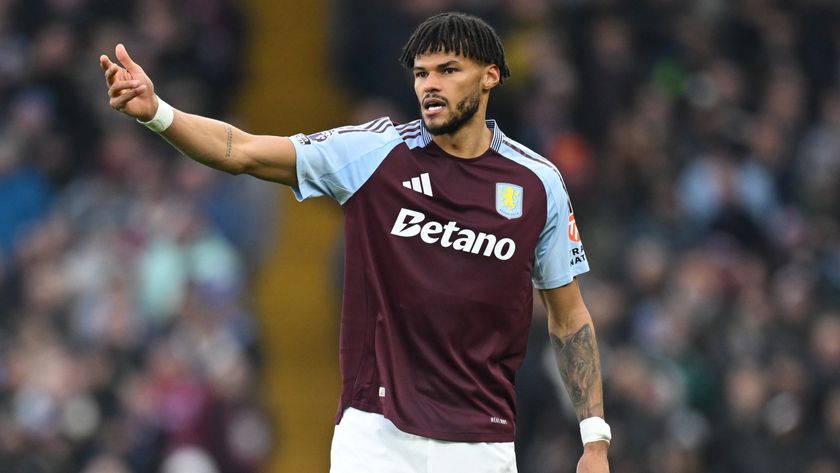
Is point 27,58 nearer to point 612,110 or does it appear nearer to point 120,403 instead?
point 120,403

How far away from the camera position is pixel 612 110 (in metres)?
13.5

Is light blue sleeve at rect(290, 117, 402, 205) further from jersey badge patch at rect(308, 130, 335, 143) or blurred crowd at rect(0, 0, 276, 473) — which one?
blurred crowd at rect(0, 0, 276, 473)

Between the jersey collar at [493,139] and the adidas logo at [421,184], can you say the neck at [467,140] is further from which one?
the adidas logo at [421,184]

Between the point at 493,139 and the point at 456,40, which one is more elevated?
the point at 456,40

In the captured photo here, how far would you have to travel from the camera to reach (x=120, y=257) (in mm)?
12500

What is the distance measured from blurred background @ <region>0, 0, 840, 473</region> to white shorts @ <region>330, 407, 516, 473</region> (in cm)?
494

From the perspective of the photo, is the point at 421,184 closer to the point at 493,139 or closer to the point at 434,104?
the point at 434,104

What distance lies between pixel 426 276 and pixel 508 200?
449 millimetres

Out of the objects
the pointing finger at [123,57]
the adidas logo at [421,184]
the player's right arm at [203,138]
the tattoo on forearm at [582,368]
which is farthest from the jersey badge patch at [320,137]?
the tattoo on forearm at [582,368]

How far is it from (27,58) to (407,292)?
8591 millimetres

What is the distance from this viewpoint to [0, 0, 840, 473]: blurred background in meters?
11.2

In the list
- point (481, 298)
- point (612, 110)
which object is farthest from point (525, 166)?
point (612, 110)

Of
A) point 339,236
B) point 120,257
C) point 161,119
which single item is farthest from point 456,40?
point 339,236

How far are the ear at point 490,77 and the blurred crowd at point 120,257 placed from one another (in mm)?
5648
